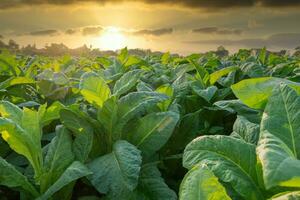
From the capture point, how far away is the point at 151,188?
5.74 feet

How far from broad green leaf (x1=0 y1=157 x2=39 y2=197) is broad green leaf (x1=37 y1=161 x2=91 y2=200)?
0.35 ft

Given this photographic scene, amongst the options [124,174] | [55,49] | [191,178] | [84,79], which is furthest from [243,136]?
[55,49]

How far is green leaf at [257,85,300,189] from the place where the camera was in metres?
0.90

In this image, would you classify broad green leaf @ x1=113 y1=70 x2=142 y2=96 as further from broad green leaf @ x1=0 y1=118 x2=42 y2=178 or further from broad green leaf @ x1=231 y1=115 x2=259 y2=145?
broad green leaf @ x1=231 y1=115 x2=259 y2=145

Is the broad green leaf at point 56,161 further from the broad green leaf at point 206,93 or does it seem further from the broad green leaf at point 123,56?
the broad green leaf at point 123,56

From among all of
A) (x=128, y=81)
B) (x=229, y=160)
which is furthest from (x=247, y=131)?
(x=128, y=81)

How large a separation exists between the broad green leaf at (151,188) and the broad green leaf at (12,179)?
1.25ft

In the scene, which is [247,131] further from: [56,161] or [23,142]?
[23,142]

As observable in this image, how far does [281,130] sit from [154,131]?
754 millimetres

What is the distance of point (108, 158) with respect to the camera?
170 centimetres

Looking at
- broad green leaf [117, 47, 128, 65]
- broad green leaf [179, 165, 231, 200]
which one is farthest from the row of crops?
broad green leaf [117, 47, 128, 65]

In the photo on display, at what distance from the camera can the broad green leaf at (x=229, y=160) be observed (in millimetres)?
1231

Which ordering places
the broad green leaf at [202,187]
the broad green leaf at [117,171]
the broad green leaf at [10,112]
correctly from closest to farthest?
the broad green leaf at [202,187], the broad green leaf at [117,171], the broad green leaf at [10,112]

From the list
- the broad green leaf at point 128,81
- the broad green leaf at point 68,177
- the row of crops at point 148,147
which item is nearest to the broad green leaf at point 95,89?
the row of crops at point 148,147
